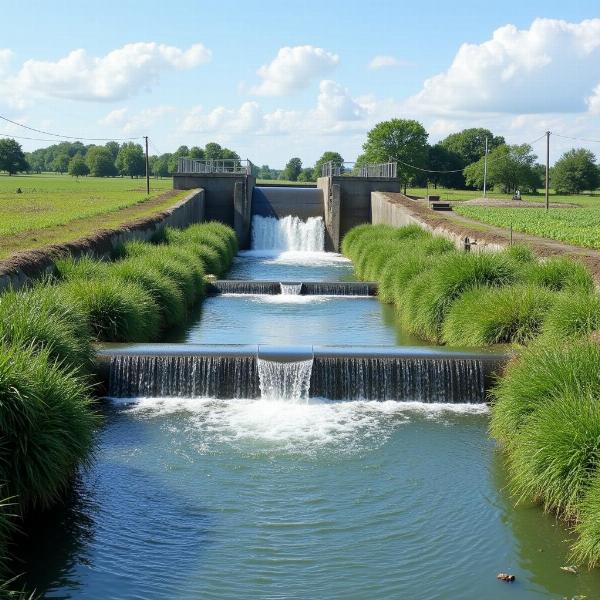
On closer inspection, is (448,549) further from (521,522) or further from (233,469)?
(233,469)

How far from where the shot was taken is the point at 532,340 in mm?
13688

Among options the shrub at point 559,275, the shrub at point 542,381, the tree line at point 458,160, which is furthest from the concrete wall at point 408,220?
the tree line at point 458,160

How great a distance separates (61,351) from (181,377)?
303 centimetres

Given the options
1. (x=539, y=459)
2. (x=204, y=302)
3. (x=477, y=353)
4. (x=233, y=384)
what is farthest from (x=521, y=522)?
(x=204, y=302)

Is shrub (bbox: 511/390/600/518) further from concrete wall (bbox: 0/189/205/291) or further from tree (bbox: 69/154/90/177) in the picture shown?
tree (bbox: 69/154/90/177)

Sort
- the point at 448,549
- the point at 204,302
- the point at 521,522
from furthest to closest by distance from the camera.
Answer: the point at 204,302
the point at 521,522
the point at 448,549

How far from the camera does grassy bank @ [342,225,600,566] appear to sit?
833cm

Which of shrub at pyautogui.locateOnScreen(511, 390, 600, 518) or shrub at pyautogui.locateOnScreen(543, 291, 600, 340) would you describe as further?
shrub at pyautogui.locateOnScreen(543, 291, 600, 340)

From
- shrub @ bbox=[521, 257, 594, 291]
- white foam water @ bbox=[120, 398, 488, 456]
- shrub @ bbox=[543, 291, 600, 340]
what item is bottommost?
white foam water @ bbox=[120, 398, 488, 456]

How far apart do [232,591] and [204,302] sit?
15397mm

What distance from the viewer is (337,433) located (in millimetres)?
11562

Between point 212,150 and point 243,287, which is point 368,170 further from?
point 212,150

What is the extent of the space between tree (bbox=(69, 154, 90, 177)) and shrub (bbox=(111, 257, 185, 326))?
122 m

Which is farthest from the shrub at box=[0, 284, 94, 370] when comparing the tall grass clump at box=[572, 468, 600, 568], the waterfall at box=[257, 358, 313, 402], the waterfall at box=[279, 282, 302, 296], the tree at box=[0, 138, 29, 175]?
the tree at box=[0, 138, 29, 175]
